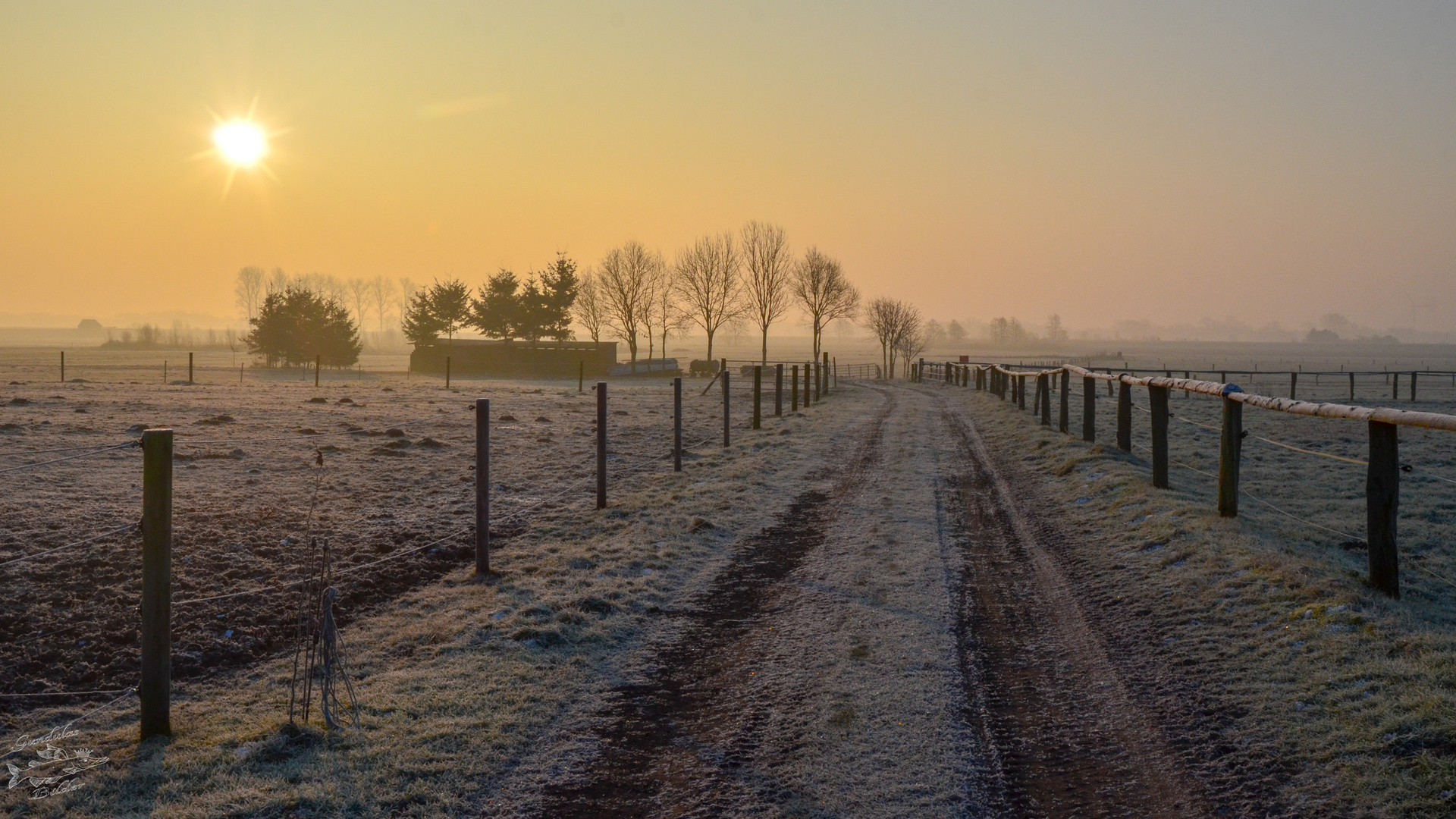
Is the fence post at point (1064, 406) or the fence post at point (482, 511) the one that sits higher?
the fence post at point (1064, 406)

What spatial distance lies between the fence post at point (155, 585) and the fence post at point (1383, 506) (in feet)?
23.0

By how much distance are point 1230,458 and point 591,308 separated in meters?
75.9

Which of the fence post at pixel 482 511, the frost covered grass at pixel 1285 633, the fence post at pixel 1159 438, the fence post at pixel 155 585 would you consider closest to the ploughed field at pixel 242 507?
the fence post at pixel 482 511

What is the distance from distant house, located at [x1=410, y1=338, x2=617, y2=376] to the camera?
194ft

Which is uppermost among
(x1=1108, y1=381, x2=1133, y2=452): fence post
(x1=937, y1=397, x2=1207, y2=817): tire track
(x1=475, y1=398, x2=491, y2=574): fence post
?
(x1=1108, y1=381, x2=1133, y2=452): fence post

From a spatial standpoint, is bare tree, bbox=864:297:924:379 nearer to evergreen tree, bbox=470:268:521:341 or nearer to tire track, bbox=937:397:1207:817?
evergreen tree, bbox=470:268:521:341

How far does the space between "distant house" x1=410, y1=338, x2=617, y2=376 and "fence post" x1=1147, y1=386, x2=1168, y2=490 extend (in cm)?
4889

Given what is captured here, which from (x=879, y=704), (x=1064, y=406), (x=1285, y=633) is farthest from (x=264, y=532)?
(x=1064, y=406)

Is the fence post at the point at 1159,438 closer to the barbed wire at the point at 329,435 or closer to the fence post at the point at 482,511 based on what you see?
the fence post at the point at 482,511

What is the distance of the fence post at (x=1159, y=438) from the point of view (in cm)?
1044

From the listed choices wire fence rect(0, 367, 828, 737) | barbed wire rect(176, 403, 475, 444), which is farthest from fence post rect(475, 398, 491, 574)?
barbed wire rect(176, 403, 475, 444)

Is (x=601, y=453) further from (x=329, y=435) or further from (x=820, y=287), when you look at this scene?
(x=820, y=287)

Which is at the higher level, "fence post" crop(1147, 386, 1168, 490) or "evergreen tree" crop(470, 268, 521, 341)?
"evergreen tree" crop(470, 268, 521, 341)

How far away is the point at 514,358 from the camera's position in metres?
60.6
